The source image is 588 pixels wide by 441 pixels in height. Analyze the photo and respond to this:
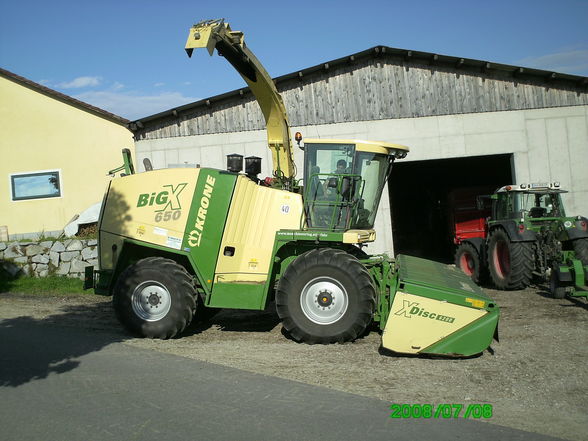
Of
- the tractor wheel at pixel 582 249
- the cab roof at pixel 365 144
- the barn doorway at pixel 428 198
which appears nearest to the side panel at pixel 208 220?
the cab roof at pixel 365 144

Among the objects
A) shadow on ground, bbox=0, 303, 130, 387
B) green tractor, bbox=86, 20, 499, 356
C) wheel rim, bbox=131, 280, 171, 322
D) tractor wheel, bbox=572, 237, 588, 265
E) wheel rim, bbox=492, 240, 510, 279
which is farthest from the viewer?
wheel rim, bbox=492, 240, 510, 279

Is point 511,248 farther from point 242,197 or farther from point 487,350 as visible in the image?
point 242,197

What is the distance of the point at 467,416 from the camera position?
5090 millimetres

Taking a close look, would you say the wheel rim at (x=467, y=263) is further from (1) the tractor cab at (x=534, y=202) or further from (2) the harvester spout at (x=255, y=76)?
(2) the harvester spout at (x=255, y=76)

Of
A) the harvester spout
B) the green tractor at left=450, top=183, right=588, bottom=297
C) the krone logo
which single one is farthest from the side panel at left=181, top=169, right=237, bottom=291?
the green tractor at left=450, top=183, right=588, bottom=297

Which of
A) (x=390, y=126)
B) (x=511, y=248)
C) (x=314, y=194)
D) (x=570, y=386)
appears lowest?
(x=570, y=386)

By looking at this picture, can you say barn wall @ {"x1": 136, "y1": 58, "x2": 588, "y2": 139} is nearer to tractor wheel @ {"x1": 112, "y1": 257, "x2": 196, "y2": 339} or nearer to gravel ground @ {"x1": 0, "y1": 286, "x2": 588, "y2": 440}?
gravel ground @ {"x1": 0, "y1": 286, "x2": 588, "y2": 440}

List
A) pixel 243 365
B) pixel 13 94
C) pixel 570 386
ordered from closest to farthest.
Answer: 1. pixel 570 386
2. pixel 243 365
3. pixel 13 94

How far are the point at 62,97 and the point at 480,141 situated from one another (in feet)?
37.6

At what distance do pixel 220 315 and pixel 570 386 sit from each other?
20.9 feet

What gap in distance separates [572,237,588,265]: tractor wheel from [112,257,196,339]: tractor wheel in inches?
297

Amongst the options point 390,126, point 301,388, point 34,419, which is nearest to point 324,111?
point 390,126

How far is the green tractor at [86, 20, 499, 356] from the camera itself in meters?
7.87

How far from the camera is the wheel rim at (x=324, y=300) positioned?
308 inches
